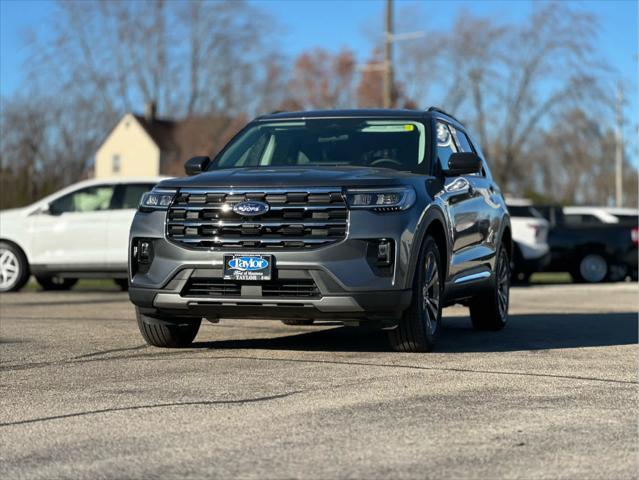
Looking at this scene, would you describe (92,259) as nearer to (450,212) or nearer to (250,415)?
(450,212)

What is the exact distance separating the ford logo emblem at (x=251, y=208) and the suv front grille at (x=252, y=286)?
46cm

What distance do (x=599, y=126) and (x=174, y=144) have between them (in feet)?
94.6

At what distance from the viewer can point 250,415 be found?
579 cm

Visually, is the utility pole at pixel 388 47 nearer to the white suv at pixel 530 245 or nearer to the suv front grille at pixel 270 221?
the white suv at pixel 530 245

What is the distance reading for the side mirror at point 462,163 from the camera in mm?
9055

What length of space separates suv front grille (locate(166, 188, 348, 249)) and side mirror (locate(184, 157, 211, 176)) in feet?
4.17

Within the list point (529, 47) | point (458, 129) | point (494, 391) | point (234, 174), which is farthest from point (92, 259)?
point (529, 47)

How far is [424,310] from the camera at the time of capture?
27.1 feet

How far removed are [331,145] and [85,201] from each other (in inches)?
360

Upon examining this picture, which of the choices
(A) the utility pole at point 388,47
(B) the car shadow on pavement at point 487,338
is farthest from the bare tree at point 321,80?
(B) the car shadow on pavement at point 487,338

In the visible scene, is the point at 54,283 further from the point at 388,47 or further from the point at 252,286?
the point at 388,47

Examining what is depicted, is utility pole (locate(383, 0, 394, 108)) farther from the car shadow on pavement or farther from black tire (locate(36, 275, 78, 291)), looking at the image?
the car shadow on pavement

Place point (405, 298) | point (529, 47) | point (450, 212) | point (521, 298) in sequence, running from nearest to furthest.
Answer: point (405, 298) → point (450, 212) → point (521, 298) → point (529, 47)

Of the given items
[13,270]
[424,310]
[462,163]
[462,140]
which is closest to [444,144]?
[462,163]
